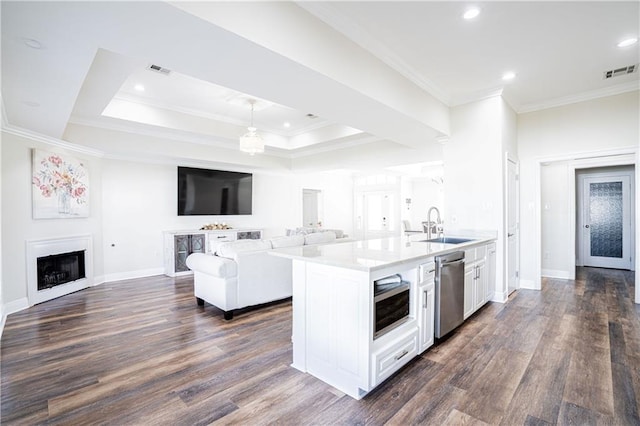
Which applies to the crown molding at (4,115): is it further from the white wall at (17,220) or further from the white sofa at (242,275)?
the white sofa at (242,275)

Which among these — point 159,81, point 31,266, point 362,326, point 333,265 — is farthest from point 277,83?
point 31,266

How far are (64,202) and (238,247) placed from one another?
3187mm

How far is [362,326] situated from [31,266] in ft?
15.8

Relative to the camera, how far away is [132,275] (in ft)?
19.2

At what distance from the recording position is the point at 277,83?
8.75 feet

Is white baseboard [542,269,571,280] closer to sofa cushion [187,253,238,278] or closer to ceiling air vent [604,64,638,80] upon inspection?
ceiling air vent [604,64,638,80]

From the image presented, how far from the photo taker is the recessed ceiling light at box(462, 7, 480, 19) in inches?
99.7

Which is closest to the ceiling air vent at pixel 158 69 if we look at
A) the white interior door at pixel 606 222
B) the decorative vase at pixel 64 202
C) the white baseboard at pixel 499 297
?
the decorative vase at pixel 64 202

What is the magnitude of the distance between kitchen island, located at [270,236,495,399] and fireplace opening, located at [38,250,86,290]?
4190 millimetres

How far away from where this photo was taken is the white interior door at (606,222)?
6.19m

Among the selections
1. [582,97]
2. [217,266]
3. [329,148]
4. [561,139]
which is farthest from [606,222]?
[217,266]

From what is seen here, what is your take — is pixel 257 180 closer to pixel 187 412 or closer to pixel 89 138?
pixel 89 138

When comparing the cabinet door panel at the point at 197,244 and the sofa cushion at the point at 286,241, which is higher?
the sofa cushion at the point at 286,241

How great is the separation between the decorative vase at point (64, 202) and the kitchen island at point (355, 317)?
167 inches
